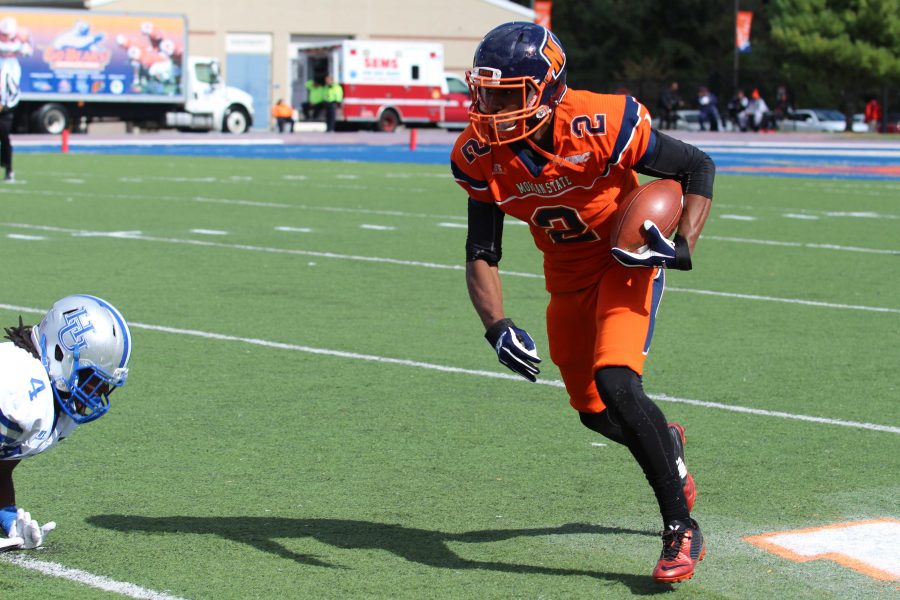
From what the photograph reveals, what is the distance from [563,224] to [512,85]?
544 millimetres

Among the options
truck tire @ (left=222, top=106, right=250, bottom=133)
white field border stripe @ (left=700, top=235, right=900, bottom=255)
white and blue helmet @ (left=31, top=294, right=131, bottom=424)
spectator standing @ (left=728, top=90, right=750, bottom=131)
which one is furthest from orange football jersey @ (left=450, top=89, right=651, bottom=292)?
spectator standing @ (left=728, top=90, right=750, bottom=131)

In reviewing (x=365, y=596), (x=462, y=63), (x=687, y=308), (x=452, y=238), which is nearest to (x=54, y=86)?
(x=462, y=63)

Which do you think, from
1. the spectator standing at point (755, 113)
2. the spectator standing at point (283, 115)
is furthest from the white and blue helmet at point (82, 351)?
the spectator standing at point (755, 113)

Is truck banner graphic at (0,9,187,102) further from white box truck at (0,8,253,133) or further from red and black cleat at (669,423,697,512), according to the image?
red and black cleat at (669,423,697,512)

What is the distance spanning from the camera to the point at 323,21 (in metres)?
58.6

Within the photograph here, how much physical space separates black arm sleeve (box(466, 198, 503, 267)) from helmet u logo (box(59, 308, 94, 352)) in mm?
1366

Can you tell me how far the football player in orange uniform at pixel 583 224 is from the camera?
4.58 meters

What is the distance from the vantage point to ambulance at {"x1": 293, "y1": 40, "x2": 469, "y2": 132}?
48531 mm

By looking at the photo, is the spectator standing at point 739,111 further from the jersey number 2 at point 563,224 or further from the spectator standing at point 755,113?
the jersey number 2 at point 563,224

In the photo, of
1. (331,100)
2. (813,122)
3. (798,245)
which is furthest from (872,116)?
(798,245)

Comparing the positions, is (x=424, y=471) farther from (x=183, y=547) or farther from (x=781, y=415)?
(x=781, y=415)

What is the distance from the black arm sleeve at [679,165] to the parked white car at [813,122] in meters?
53.9

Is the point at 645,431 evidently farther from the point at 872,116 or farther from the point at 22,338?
the point at 872,116

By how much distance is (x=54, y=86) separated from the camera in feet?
135
